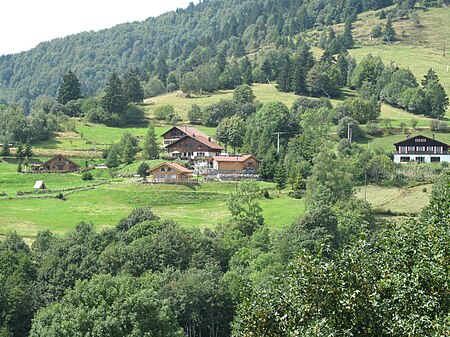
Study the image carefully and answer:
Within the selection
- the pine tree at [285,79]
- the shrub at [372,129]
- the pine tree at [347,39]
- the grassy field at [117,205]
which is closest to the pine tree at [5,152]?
the grassy field at [117,205]

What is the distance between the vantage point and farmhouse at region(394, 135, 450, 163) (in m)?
80.2

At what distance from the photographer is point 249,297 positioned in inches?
623

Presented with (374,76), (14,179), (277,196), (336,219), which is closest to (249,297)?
(336,219)

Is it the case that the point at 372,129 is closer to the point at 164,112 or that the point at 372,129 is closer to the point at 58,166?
the point at 164,112

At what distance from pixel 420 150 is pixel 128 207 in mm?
38039

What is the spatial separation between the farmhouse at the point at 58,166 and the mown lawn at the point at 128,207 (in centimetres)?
1178

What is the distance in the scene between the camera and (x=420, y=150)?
8069 cm

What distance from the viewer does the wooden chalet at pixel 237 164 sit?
76312 mm

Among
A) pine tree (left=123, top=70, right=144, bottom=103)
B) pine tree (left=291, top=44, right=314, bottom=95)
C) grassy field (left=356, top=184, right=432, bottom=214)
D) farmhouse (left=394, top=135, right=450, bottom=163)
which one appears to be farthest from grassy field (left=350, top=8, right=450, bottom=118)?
grassy field (left=356, top=184, right=432, bottom=214)

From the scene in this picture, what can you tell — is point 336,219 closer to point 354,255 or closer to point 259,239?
point 259,239

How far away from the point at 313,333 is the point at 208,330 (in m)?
25.0

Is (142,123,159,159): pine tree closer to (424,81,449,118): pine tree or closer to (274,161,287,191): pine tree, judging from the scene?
(274,161,287,191): pine tree

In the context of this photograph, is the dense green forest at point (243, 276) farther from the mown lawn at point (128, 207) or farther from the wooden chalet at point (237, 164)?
the wooden chalet at point (237, 164)

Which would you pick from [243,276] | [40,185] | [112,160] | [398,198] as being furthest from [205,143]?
[243,276]
